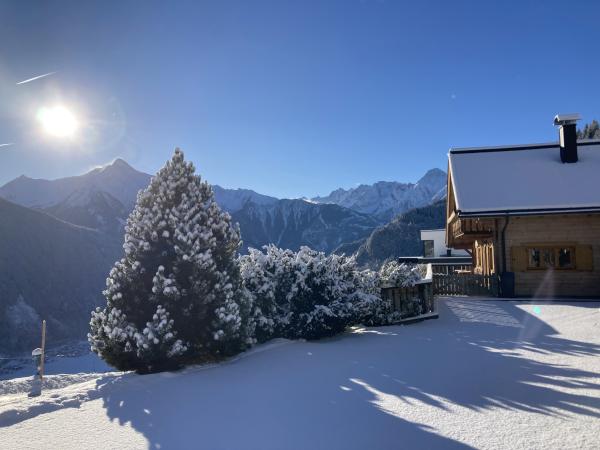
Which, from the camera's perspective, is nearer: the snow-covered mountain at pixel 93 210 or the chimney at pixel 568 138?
the chimney at pixel 568 138

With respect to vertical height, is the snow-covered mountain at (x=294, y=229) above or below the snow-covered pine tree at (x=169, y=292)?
above

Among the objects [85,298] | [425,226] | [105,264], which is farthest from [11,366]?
[425,226]

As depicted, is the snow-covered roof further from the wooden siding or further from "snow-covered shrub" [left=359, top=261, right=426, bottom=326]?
"snow-covered shrub" [left=359, top=261, right=426, bottom=326]

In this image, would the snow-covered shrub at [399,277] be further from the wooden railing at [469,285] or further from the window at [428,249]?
the window at [428,249]

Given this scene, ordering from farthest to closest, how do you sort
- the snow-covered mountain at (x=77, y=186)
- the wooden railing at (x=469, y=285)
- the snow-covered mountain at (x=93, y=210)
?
the snow-covered mountain at (x=77, y=186)
the snow-covered mountain at (x=93, y=210)
the wooden railing at (x=469, y=285)

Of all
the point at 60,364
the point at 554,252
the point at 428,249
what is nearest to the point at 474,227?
the point at 554,252

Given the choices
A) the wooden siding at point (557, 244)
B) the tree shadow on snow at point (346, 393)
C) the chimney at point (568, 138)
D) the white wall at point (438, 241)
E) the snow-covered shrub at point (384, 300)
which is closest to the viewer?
the tree shadow on snow at point (346, 393)

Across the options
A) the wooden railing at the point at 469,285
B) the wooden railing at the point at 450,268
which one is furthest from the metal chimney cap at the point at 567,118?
the wooden railing at the point at 450,268

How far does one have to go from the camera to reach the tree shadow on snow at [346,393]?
4039 mm

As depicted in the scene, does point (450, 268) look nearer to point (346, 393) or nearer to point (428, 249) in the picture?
point (428, 249)

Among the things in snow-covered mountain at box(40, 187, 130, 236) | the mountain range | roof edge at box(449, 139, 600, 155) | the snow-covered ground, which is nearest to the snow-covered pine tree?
roof edge at box(449, 139, 600, 155)

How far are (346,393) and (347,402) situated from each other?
37 cm

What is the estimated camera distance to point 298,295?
9320 millimetres

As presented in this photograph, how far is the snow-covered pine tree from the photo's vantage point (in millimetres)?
6836
